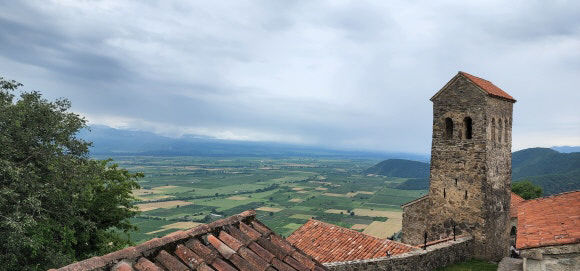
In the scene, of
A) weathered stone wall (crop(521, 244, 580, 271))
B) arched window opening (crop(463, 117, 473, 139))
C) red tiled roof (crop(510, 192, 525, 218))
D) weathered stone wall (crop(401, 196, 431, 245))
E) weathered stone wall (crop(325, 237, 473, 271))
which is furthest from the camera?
red tiled roof (crop(510, 192, 525, 218))

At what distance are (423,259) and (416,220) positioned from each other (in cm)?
588

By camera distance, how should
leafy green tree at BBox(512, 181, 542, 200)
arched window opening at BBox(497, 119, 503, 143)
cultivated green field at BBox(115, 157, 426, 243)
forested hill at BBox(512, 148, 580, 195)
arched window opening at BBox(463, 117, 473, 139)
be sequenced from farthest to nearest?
cultivated green field at BBox(115, 157, 426, 243) → forested hill at BBox(512, 148, 580, 195) → leafy green tree at BBox(512, 181, 542, 200) → arched window opening at BBox(497, 119, 503, 143) → arched window opening at BBox(463, 117, 473, 139)

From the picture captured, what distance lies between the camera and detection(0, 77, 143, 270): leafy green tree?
41.2ft

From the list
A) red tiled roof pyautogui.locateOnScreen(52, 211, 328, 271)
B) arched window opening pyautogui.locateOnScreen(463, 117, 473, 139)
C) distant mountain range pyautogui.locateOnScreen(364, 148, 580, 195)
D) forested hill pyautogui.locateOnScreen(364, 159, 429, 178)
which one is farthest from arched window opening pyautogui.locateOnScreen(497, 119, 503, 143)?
forested hill pyautogui.locateOnScreen(364, 159, 429, 178)

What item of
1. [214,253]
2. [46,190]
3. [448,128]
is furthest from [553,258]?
[46,190]

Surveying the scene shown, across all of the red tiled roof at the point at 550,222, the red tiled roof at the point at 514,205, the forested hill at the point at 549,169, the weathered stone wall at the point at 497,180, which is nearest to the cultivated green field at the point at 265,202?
the forested hill at the point at 549,169

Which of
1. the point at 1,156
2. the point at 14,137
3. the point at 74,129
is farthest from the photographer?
the point at 74,129

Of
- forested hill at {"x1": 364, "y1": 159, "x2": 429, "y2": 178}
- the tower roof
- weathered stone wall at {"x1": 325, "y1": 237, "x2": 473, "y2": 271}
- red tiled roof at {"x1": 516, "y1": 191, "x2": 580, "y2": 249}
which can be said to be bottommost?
forested hill at {"x1": 364, "y1": 159, "x2": 429, "y2": 178}

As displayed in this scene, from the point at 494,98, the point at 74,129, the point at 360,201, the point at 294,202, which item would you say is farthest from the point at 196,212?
the point at 494,98

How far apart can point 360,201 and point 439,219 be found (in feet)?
286

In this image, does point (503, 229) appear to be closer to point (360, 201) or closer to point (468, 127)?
point (468, 127)

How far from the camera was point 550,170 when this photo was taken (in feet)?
279

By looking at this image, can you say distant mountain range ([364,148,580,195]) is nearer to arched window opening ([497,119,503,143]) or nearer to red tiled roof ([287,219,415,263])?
arched window opening ([497,119,503,143])

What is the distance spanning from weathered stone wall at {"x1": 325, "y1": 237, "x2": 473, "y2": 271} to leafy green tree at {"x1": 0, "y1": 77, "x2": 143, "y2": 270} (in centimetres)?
1037
